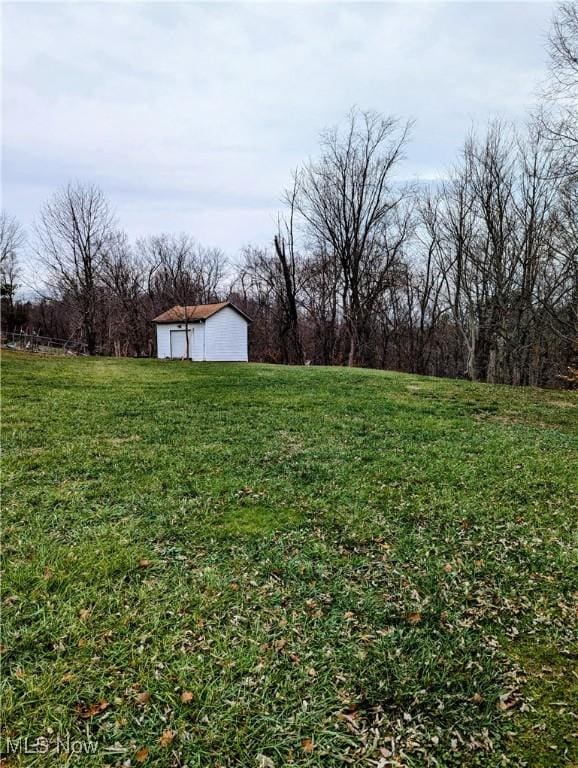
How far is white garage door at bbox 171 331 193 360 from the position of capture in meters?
26.0

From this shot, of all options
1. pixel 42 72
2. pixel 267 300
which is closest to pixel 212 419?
pixel 42 72

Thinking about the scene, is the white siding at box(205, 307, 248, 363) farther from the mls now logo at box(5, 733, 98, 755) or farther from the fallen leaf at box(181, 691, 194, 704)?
the mls now logo at box(5, 733, 98, 755)

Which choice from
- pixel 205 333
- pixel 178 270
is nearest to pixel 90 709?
pixel 205 333

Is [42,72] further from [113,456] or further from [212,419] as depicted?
[212,419]

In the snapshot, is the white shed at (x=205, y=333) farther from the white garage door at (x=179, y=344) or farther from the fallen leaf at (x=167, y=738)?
the fallen leaf at (x=167, y=738)

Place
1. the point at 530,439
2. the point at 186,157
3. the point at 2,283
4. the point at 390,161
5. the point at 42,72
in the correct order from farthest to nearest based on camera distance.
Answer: the point at 2,283, the point at 390,161, the point at 186,157, the point at 530,439, the point at 42,72

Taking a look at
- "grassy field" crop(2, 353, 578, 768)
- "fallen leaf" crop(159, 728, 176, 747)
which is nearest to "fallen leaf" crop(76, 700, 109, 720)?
"grassy field" crop(2, 353, 578, 768)

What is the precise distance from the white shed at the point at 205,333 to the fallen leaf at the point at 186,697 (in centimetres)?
2362

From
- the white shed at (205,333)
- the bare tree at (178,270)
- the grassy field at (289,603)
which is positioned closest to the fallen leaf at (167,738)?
the grassy field at (289,603)

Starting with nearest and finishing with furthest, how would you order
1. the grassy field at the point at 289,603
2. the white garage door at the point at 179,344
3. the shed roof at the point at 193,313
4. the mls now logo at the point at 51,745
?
the mls now logo at the point at 51,745, the grassy field at the point at 289,603, the shed roof at the point at 193,313, the white garage door at the point at 179,344

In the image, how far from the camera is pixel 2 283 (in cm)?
3130

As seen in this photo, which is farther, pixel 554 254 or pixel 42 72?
pixel 554 254

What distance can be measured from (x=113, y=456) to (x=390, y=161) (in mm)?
24667

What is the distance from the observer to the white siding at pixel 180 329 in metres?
25.5
